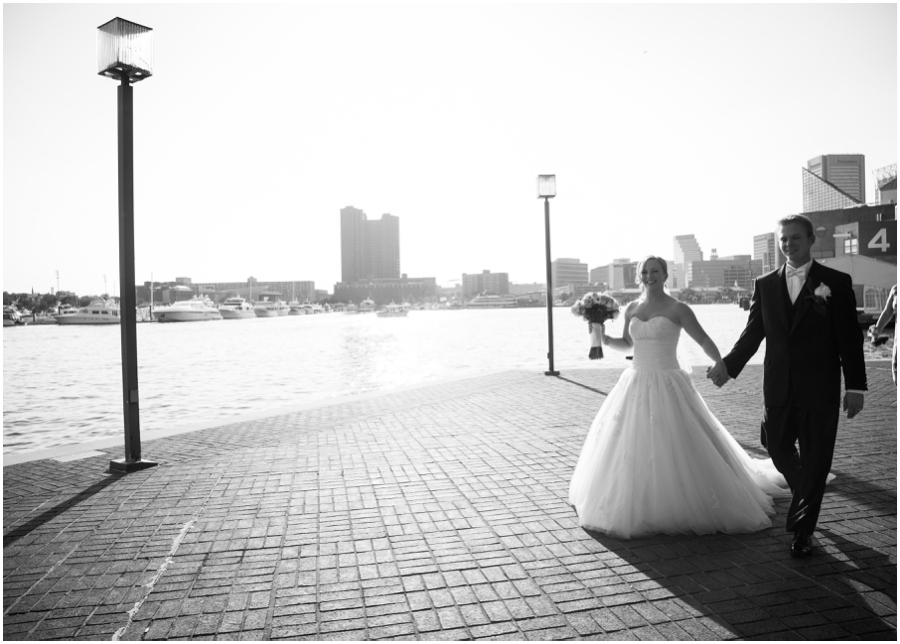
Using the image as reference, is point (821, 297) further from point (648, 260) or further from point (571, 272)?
point (571, 272)

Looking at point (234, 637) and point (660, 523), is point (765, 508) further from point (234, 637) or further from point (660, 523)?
point (234, 637)

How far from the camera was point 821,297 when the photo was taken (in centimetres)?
405

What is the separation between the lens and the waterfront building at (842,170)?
11704 cm

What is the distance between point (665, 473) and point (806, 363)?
121 centimetres

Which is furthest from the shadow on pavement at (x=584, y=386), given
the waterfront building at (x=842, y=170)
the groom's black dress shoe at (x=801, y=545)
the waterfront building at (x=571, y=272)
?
the waterfront building at (x=842, y=170)

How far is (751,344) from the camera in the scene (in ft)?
15.1

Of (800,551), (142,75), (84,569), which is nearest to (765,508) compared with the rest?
(800,551)

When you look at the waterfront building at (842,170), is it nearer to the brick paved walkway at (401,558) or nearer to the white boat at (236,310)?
the white boat at (236,310)

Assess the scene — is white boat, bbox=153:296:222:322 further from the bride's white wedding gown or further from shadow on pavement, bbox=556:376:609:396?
the bride's white wedding gown

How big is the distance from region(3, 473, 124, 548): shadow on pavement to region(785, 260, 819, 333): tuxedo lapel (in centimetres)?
582

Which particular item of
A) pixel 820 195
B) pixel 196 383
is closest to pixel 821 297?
pixel 196 383

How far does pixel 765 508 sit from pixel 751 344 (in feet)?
4.44

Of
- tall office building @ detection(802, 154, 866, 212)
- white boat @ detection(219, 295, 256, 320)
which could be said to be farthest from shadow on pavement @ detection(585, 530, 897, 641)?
white boat @ detection(219, 295, 256, 320)

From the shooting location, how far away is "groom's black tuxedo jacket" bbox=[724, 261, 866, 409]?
407 centimetres
